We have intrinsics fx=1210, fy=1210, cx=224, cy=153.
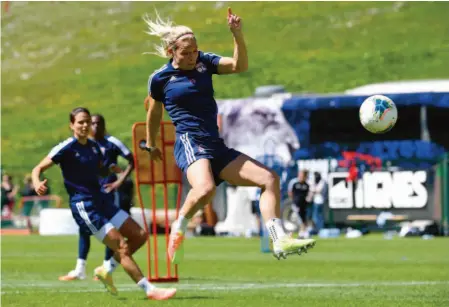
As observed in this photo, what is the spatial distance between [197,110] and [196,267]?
7.71 m

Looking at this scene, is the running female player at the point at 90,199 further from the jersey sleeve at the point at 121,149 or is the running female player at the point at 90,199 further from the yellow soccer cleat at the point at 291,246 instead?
the yellow soccer cleat at the point at 291,246

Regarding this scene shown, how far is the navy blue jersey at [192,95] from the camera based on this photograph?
10992mm

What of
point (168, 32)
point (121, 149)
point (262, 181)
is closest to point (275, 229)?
point (262, 181)

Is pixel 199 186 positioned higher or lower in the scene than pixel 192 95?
lower

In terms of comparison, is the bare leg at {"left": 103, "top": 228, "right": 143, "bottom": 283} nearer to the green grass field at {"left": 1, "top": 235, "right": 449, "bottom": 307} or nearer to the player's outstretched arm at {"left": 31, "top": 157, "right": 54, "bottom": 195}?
the green grass field at {"left": 1, "top": 235, "right": 449, "bottom": 307}

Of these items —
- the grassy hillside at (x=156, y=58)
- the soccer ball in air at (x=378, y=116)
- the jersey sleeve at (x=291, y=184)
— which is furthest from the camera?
the grassy hillside at (x=156, y=58)

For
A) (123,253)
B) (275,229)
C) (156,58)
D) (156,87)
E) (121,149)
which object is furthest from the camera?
(156,58)

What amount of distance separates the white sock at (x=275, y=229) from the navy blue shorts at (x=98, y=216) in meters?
2.59

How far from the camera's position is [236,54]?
35.4ft

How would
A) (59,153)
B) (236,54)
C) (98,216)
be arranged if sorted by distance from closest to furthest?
(236,54) → (98,216) → (59,153)

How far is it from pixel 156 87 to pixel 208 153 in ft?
2.76

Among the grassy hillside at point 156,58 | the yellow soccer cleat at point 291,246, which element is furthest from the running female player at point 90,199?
the grassy hillside at point 156,58

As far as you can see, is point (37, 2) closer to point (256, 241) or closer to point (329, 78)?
point (329, 78)

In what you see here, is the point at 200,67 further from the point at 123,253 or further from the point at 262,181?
the point at 123,253
